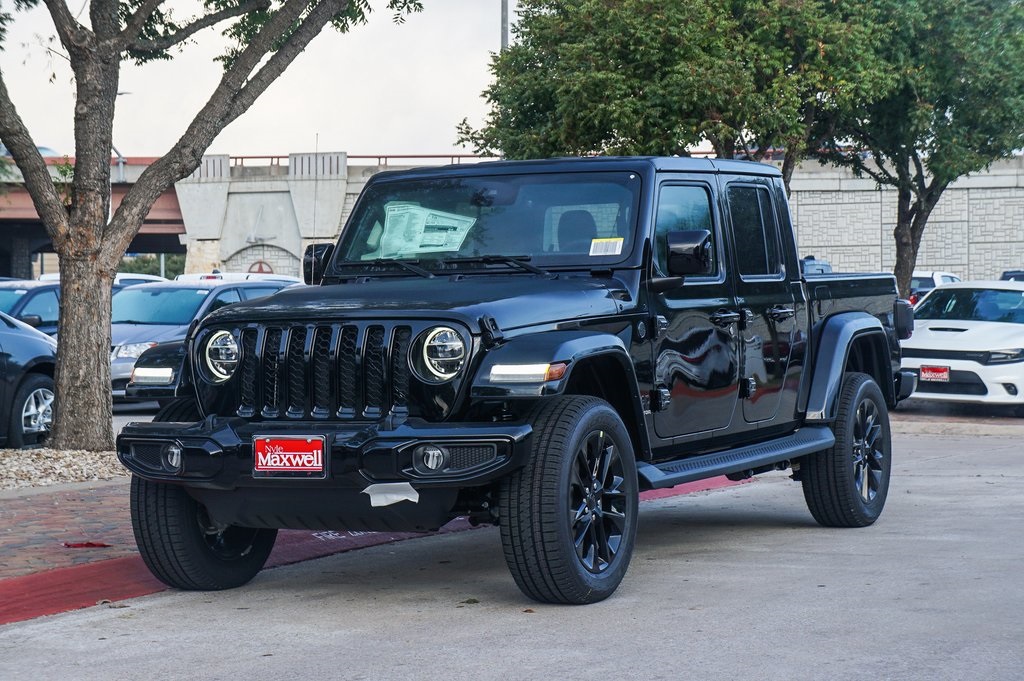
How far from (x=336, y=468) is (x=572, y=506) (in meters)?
0.98

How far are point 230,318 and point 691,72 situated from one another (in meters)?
17.0

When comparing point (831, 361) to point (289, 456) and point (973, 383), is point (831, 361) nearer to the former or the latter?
point (289, 456)

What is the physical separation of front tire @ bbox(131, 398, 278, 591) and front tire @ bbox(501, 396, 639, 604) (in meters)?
1.51

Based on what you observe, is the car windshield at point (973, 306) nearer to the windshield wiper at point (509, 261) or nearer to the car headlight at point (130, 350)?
the car headlight at point (130, 350)

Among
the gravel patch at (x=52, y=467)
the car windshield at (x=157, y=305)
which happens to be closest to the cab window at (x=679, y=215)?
the gravel patch at (x=52, y=467)

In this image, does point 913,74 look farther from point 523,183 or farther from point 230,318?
point 230,318

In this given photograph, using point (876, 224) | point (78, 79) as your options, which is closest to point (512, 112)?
point (78, 79)

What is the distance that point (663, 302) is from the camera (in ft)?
23.6

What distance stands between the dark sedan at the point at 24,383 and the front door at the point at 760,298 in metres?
6.95

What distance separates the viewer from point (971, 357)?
1700cm

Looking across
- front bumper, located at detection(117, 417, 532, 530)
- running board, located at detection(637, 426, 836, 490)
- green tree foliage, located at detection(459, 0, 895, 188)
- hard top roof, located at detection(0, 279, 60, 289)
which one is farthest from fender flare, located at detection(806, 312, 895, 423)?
green tree foliage, located at detection(459, 0, 895, 188)

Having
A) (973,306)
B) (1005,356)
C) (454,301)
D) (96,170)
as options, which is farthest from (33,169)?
(973,306)

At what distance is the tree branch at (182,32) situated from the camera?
12.2m

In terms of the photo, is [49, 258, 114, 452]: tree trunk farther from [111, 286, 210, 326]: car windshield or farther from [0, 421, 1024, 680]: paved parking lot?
[111, 286, 210, 326]: car windshield
